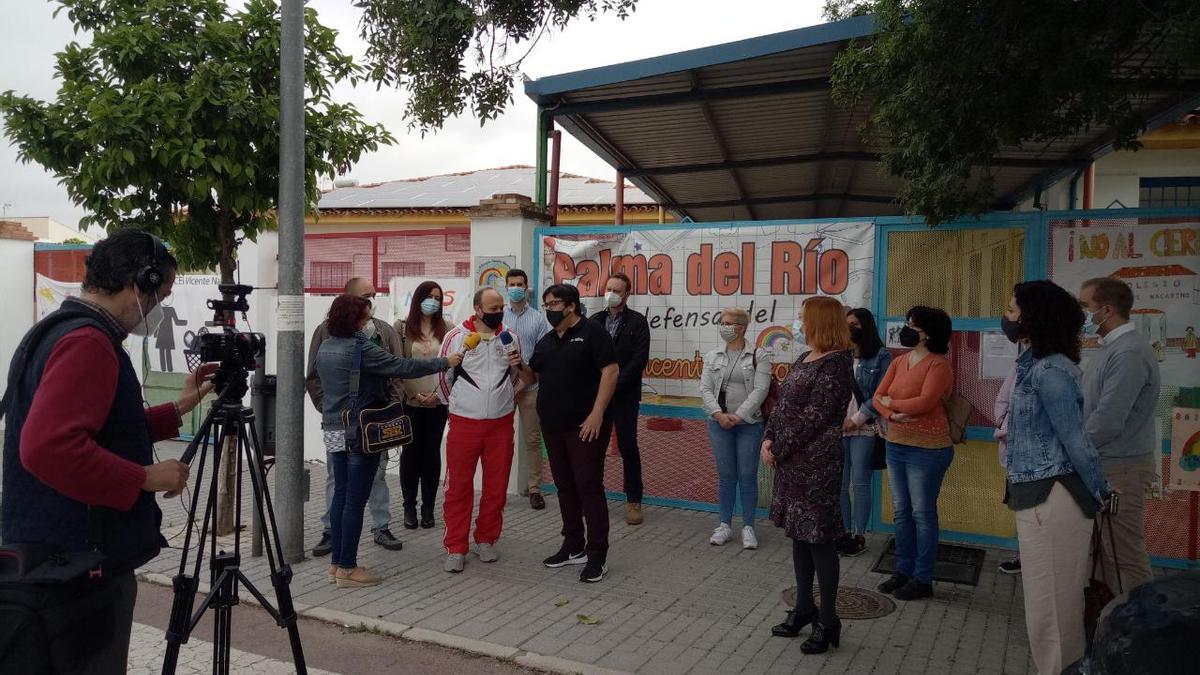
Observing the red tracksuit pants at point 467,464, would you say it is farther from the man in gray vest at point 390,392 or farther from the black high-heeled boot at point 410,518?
the black high-heeled boot at point 410,518

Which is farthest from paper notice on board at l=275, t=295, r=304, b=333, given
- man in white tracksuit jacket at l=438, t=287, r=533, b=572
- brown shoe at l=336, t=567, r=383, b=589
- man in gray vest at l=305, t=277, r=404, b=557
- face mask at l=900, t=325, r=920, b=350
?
face mask at l=900, t=325, r=920, b=350

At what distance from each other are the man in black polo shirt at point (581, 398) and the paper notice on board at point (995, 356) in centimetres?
290

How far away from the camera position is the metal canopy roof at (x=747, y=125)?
7.53 m

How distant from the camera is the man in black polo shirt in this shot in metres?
6.05

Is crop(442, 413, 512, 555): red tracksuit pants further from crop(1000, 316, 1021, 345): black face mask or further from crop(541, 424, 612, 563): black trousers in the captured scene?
crop(1000, 316, 1021, 345): black face mask

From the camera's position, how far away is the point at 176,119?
235 inches

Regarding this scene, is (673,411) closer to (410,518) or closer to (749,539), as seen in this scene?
(749,539)

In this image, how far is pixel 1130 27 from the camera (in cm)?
471

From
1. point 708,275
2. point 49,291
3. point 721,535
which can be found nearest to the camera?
point 721,535

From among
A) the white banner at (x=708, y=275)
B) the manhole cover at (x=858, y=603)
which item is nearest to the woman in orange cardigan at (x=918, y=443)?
the manhole cover at (x=858, y=603)

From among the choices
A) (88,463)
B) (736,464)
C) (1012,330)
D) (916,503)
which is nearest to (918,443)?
(916,503)

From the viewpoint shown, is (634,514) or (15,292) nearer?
(634,514)

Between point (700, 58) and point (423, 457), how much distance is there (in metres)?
4.17

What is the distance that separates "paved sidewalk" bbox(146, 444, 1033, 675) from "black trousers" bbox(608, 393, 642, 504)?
43cm
